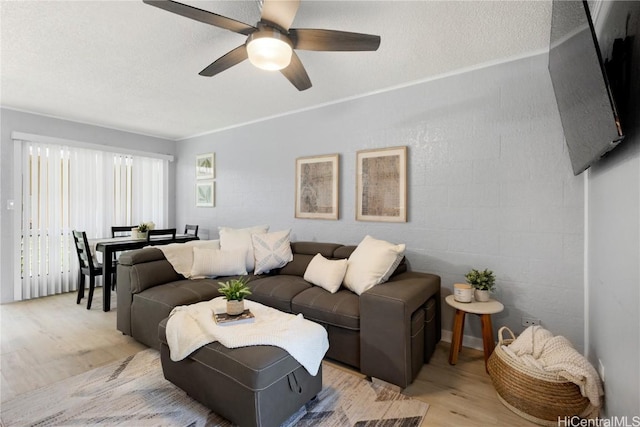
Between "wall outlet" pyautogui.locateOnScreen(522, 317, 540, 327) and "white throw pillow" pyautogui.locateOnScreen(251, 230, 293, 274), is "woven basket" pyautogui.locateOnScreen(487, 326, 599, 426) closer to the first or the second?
"wall outlet" pyautogui.locateOnScreen(522, 317, 540, 327)

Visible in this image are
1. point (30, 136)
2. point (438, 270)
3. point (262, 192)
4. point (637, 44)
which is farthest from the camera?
point (262, 192)

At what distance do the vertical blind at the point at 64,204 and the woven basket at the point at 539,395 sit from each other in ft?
17.8

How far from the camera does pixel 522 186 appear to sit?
246 cm

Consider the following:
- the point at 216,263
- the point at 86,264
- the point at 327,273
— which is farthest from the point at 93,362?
the point at 327,273

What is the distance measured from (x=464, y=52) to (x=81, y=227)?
17.6 feet

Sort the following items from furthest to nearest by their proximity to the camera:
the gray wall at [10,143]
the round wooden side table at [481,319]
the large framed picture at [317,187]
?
the gray wall at [10,143] < the large framed picture at [317,187] < the round wooden side table at [481,319]

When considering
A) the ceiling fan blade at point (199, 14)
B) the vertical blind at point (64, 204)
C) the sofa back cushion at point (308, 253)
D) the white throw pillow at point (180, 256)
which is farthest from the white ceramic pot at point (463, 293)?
the vertical blind at point (64, 204)

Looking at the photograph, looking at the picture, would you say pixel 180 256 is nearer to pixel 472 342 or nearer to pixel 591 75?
pixel 472 342

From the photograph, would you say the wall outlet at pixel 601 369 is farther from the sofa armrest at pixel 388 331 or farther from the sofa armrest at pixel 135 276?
the sofa armrest at pixel 135 276

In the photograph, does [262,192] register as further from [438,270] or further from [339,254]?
[438,270]

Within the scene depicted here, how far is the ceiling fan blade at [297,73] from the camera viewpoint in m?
2.03

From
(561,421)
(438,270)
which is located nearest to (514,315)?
(438,270)

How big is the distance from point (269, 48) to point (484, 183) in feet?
6.95

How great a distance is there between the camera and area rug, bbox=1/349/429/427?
172 cm
